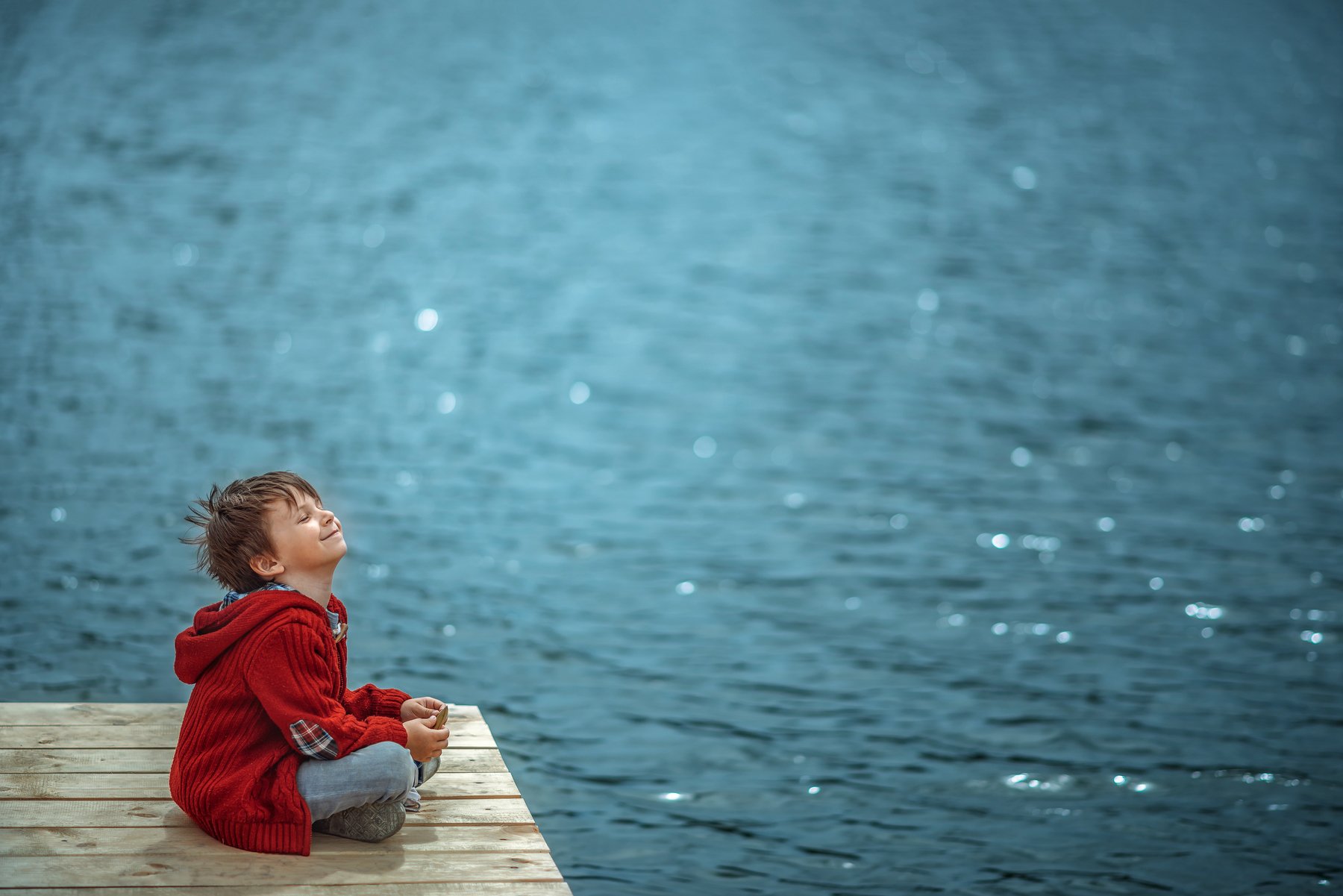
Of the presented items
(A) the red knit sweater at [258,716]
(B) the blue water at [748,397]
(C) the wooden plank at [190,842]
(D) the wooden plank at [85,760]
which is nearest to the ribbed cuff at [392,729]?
(A) the red knit sweater at [258,716]

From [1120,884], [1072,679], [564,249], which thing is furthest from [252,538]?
[564,249]

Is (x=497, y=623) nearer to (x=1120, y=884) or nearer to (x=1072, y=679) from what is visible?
(x=1072, y=679)

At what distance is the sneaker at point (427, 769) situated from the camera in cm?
308

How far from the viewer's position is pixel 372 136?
23.1 metres

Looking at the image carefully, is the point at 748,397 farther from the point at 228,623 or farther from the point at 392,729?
the point at 228,623

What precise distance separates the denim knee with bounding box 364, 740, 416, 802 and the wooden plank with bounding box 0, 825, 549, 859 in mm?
147

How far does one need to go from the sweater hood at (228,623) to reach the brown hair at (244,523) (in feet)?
0.25

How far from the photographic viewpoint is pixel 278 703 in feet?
8.87

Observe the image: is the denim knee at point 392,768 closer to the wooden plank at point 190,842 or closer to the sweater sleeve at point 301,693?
the sweater sleeve at point 301,693

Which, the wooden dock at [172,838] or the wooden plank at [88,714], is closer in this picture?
the wooden dock at [172,838]

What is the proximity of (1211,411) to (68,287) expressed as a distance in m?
11.1

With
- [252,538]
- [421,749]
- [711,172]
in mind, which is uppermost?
[252,538]

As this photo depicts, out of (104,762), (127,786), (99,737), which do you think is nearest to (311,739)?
(127,786)

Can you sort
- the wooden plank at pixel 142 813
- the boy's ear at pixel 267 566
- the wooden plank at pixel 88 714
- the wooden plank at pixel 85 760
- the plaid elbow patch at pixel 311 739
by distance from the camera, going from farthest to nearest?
the wooden plank at pixel 88 714, the wooden plank at pixel 85 760, the wooden plank at pixel 142 813, the boy's ear at pixel 267 566, the plaid elbow patch at pixel 311 739
